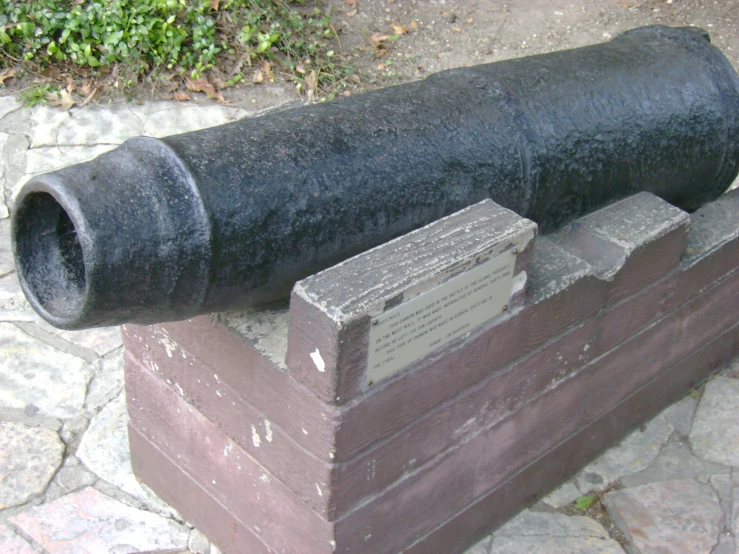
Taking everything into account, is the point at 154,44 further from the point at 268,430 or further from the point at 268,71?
the point at 268,430

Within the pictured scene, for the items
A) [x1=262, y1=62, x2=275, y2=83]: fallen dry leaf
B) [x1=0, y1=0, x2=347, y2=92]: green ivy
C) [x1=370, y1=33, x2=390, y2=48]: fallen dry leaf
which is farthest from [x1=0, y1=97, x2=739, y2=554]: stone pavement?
[x1=370, y1=33, x2=390, y2=48]: fallen dry leaf

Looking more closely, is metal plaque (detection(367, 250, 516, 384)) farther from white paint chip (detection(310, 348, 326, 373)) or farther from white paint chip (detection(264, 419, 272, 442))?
white paint chip (detection(264, 419, 272, 442))

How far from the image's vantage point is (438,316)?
2.15 metres

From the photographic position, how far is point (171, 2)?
5.30 m

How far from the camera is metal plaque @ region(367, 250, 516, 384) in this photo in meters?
2.05

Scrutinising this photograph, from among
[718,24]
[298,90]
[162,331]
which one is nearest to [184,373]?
→ [162,331]

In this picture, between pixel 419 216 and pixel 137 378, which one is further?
pixel 137 378

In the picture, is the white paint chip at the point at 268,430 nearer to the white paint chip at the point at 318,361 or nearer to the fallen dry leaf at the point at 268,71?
the white paint chip at the point at 318,361

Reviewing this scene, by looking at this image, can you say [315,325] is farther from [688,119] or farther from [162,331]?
[688,119]

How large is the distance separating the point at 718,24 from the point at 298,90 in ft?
10.3

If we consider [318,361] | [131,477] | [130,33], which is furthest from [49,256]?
[130,33]

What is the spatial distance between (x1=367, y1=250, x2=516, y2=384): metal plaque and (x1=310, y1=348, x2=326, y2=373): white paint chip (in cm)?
11

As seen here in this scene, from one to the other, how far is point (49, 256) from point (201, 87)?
3486mm

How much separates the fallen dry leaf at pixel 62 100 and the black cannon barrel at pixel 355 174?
3113mm
